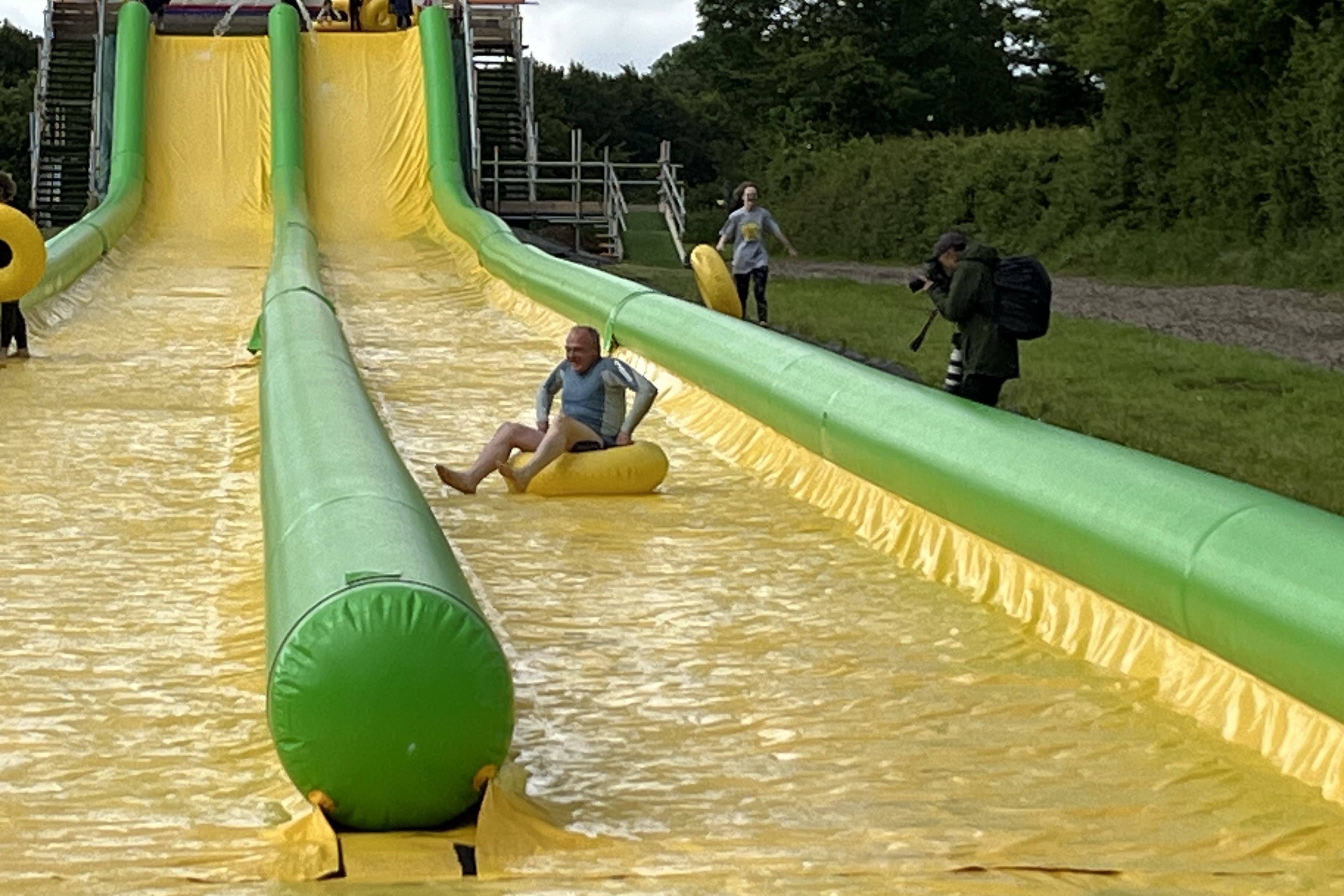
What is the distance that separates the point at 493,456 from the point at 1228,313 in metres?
9.72

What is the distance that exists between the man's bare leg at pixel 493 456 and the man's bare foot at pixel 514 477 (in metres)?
0.01

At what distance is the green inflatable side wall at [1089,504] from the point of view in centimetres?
427

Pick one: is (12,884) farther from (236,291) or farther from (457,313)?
(236,291)

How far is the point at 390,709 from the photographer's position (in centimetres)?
369

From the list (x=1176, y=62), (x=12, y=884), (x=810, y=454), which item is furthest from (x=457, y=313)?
(x=1176, y=62)

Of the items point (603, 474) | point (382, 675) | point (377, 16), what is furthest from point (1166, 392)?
point (377, 16)

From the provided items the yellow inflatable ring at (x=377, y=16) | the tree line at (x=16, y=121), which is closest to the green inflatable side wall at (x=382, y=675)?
the yellow inflatable ring at (x=377, y=16)

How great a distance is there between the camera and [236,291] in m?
13.9

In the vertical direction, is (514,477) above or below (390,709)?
below

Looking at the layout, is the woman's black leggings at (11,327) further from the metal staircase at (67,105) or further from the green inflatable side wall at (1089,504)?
the metal staircase at (67,105)

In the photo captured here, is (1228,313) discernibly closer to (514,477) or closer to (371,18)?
(371,18)

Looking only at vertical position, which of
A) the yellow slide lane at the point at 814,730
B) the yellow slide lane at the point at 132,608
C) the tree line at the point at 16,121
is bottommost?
the yellow slide lane at the point at 814,730

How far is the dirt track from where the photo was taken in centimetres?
1301

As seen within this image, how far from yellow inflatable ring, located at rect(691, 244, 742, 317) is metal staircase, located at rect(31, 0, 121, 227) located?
28.4 feet
